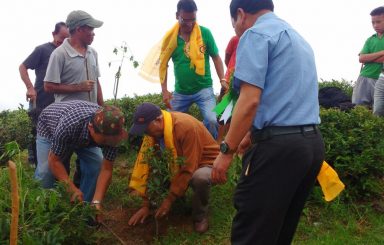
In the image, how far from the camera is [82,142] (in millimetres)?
3646

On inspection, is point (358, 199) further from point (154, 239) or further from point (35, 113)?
point (35, 113)

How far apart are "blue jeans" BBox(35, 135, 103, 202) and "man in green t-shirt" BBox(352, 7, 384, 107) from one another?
12.5 ft

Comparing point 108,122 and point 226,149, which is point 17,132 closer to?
point 108,122

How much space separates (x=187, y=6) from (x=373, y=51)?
2.65 m

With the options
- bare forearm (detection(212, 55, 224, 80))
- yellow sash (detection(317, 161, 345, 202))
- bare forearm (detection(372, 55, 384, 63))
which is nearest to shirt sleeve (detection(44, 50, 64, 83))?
bare forearm (detection(212, 55, 224, 80))

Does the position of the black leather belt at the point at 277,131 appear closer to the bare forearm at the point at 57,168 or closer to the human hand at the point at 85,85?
the bare forearm at the point at 57,168

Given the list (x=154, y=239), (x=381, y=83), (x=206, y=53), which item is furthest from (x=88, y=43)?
(x=381, y=83)

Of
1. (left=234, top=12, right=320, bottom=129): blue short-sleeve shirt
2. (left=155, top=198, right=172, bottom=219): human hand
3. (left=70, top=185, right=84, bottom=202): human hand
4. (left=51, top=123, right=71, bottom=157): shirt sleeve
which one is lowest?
(left=155, top=198, right=172, bottom=219): human hand

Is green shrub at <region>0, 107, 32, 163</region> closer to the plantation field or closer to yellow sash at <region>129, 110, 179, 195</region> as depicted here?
the plantation field

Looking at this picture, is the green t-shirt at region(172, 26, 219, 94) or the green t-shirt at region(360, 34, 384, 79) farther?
the green t-shirt at region(360, 34, 384, 79)

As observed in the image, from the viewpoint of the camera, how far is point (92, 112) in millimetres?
3627

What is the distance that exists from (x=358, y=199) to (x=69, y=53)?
3.35 m

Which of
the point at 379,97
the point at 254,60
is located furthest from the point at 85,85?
the point at 379,97

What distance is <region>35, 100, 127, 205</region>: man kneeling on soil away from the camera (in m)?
3.29
